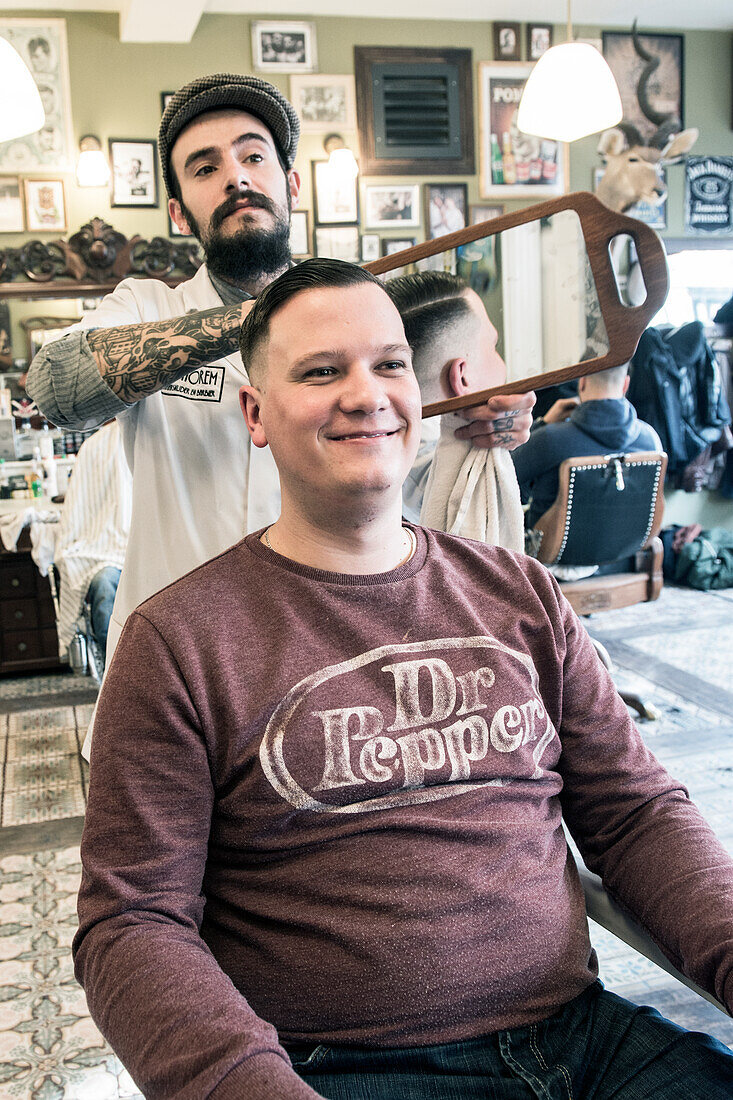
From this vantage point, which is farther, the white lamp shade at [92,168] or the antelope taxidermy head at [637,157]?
the antelope taxidermy head at [637,157]

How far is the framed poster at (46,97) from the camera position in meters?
5.16

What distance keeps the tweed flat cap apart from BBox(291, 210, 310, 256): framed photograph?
4084mm

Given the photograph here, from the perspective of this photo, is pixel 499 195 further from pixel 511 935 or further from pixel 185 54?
pixel 511 935

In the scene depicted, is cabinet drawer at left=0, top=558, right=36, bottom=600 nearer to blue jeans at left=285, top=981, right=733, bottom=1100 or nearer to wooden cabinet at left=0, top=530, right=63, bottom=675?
wooden cabinet at left=0, top=530, right=63, bottom=675

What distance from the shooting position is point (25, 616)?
457 centimetres

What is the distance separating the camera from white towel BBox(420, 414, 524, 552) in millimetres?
1630

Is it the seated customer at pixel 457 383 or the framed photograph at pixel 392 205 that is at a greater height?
the framed photograph at pixel 392 205

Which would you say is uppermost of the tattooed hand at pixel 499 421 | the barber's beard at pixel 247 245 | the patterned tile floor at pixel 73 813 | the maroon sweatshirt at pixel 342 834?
the barber's beard at pixel 247 245

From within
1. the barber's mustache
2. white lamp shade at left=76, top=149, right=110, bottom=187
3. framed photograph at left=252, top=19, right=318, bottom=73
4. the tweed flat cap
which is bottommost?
the barber's mustache

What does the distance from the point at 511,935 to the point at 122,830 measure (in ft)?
1.50

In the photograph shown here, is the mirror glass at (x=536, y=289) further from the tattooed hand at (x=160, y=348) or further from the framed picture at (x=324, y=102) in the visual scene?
the framed picture at (x=324, y=102)

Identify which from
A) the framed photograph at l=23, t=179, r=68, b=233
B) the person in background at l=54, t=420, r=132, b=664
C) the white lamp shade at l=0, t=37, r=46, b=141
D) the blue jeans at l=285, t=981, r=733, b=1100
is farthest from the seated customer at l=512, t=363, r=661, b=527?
the framed photograph at l=23, t=179, r=68, b=233

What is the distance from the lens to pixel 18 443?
17.0ft

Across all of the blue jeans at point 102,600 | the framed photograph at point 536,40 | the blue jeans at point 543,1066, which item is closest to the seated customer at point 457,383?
the blue jeans at point 543,1066
